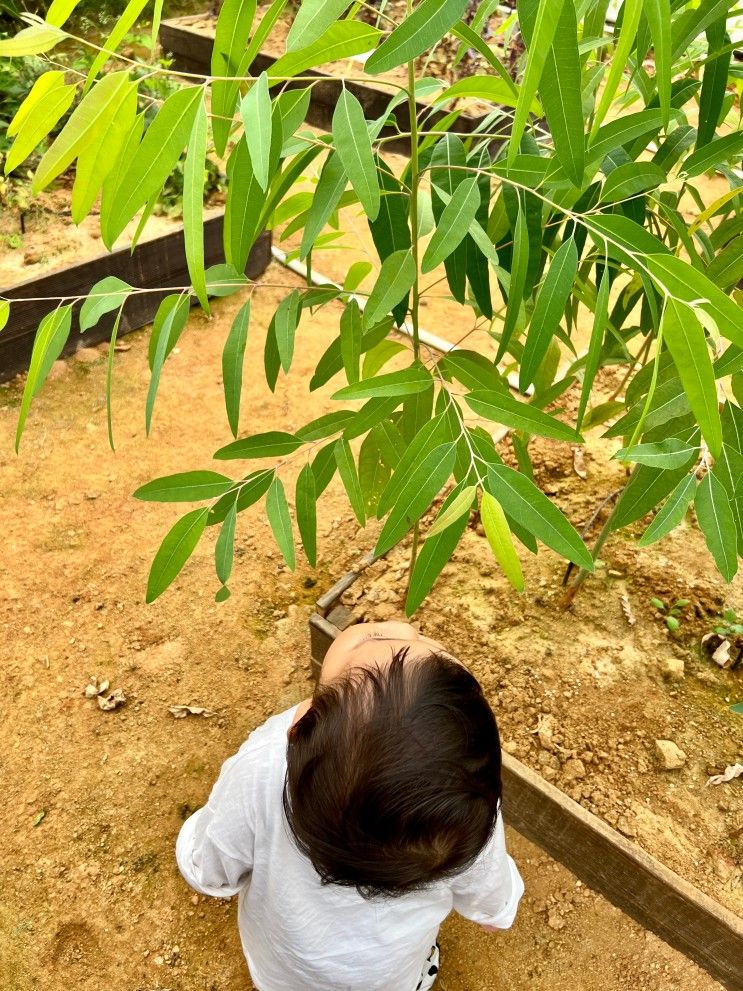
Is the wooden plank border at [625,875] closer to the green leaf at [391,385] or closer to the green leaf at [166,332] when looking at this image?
the green leaf at [391,385]

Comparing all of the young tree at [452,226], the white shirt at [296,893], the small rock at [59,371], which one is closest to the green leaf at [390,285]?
the young tree at [452,226]

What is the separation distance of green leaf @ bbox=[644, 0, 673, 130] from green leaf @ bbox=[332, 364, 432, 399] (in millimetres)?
431

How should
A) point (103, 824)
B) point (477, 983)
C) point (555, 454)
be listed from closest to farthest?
1. point (477, 983)
2. point (103, 824)
3. point (555, 454)

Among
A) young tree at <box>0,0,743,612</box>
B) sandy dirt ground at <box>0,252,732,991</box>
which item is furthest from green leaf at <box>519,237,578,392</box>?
sandy dirt ground at <box>0,252,732,991</box>

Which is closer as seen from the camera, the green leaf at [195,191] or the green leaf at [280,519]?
the green leaf at [195,191]

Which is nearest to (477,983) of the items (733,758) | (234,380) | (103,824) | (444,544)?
(733,758)

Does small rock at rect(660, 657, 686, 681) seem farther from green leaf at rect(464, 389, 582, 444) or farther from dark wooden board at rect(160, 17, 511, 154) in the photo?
dark wooden board at rect(160, 17, 511, 154)

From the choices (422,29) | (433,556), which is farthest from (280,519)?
(422,29)

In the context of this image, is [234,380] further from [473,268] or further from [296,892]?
[296,892]

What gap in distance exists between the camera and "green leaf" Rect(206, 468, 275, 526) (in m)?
1.31

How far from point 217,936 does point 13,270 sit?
7.93 ft

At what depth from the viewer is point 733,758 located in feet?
5.27

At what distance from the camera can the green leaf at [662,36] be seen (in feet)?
2.12

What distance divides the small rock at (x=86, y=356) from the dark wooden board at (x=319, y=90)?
2.16 metres
